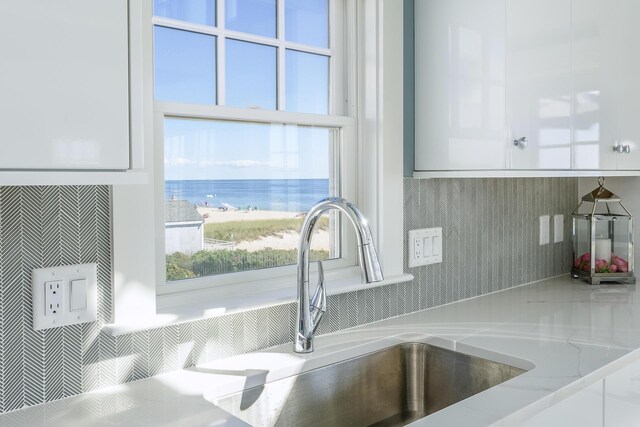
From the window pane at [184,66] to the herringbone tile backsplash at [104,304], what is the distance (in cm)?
34

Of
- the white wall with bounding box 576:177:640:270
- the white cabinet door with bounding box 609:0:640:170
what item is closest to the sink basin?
the white cabinet door with bounding box 609:0:640:170

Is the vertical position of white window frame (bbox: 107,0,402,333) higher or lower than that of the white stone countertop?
higher

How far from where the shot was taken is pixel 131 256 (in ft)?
4.21

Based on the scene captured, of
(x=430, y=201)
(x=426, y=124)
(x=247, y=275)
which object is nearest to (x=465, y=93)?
(x=426, y=124)

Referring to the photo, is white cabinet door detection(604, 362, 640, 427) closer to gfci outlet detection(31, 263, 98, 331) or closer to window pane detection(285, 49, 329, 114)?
window pane detection(285, 49, 329, 114)

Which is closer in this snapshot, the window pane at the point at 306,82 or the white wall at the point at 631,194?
the window pane at the point at 306,82

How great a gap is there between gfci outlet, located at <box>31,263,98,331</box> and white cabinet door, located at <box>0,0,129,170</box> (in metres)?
0.36

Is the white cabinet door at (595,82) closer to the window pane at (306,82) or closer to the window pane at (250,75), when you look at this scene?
the window pane at (306,82)

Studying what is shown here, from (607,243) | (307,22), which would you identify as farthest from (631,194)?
(307,22)

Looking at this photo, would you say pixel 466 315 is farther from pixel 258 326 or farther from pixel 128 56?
pixel 128 56

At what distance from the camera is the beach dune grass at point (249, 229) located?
1.56 meters

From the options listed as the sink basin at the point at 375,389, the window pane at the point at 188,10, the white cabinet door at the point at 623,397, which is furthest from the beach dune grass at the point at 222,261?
the white cabinet door at the point at 623,397

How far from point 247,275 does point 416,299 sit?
0.61 metres

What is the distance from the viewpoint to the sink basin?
137 cm
